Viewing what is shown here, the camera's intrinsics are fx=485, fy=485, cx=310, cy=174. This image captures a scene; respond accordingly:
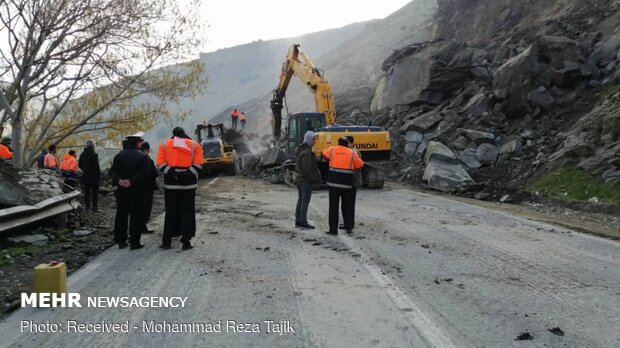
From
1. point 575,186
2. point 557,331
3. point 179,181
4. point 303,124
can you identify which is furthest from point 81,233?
point 575,186

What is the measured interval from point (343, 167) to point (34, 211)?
5090 millimetres

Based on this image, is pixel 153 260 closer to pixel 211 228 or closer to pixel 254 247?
pixel 254 247

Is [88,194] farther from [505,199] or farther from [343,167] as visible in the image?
[505,199]

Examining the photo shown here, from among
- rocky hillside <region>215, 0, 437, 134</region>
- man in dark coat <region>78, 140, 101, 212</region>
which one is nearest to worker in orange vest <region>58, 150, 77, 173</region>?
man in dark coat <region>78, 140, 101, 212</region>

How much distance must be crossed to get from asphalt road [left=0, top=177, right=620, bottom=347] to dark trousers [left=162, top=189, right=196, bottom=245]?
0.25m

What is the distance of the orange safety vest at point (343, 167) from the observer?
8.77m

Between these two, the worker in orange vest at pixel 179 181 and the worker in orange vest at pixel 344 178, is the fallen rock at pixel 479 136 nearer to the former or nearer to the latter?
A: the worker in orange vest at pixel 344 178

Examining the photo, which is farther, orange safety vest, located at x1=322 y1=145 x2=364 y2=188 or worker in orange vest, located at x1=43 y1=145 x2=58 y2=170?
worker in orange vest, located at x1=43 y1=145 x2=58 y2=170

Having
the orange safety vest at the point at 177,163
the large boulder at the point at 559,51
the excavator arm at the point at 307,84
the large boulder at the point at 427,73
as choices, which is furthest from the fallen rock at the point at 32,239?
the large boulder at the point at 427,73

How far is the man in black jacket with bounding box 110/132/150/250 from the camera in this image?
7184 mm

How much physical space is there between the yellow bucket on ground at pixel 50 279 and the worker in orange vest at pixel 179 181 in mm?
2350

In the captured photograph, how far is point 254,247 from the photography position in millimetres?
7332

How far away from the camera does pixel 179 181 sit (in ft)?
23.5

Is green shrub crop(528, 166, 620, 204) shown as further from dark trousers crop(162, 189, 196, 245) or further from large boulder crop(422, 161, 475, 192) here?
dark trousers crop(162, 189, 196, 245)
